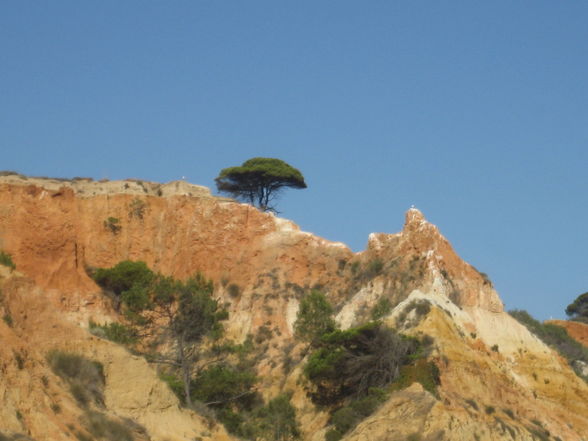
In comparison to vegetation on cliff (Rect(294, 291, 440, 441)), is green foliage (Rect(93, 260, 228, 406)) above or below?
above

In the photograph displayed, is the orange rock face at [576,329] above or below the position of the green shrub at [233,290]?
above

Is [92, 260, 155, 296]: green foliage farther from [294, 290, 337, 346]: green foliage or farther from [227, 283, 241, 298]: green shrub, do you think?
[294, 290, 337, 346]: green foliage

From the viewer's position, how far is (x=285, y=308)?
203 feet

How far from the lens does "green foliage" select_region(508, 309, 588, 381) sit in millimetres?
66463

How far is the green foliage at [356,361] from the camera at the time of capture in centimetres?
5034

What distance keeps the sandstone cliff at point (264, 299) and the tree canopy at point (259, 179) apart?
24.8 feet

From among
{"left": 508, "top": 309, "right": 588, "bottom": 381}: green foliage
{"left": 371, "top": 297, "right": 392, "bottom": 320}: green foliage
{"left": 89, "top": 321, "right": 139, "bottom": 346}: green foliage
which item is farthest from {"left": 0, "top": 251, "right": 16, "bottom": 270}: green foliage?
{"left": 508, "top": 309, "right": 588, "bottom": 381}: green foliage

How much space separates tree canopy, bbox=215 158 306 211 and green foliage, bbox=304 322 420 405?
24800 mm

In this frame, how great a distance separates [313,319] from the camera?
5703cm

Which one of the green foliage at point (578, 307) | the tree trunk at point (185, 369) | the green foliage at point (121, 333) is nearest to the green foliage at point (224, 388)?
the tree trunk at point (185, 369)

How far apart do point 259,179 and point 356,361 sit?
27.5 metres

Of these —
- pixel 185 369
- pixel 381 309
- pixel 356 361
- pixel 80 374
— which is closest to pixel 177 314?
pixel 185 369

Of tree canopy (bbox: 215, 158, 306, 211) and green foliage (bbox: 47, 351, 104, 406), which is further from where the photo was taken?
tree canopy (bbox: 215, 158, 306, 211)

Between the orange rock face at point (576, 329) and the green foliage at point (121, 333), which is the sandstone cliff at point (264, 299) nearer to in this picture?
the green foliage at point (121, 333)
